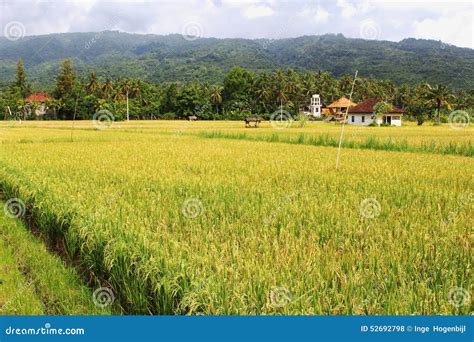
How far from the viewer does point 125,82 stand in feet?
238

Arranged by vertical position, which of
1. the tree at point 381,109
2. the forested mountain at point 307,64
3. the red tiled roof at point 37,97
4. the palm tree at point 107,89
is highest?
the forested mountain at point 307,64

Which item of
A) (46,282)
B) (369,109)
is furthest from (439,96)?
(46,282)

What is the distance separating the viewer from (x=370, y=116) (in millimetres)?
58375

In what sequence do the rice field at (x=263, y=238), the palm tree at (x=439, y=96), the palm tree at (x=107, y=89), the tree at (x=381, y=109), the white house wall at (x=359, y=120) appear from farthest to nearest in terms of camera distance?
the palm tree at (x=107, y=89), the white house wall at (x=359, y=120), the tree at (x=381, y=109), the palm tree at (x=439, y=96), the rice field at (x=263, y=238)

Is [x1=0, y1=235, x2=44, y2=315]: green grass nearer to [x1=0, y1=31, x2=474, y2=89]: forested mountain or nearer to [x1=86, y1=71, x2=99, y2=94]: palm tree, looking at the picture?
[x1=86, y1=71, x2=99, y2=94]: palm tree

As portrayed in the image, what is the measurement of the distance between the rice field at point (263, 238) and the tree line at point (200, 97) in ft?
183

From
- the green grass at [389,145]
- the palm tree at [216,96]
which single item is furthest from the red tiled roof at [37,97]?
the green grass at [389,145]

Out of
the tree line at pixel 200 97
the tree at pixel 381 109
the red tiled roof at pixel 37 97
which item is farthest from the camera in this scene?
the red tiled roof at pixel 37 97

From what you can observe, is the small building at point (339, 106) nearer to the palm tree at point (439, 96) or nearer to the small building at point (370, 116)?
the small building at point (370, 116)

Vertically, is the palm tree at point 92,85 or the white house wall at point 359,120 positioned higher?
the palm tree at point 92,85

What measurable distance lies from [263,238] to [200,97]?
65211 millimetres

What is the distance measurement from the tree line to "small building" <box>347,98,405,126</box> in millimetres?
4745

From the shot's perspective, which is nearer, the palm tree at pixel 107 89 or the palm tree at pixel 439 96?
the palm tree at pixel 439 96

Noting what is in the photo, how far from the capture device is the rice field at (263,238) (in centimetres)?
336
